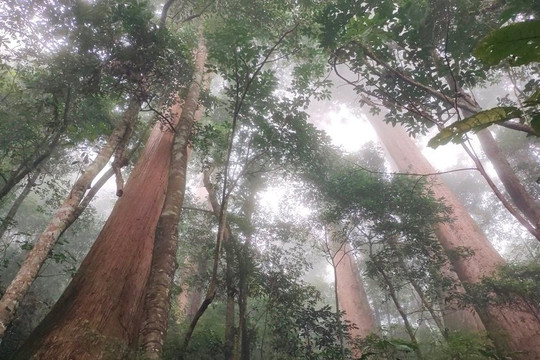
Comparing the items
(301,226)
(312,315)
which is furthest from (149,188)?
(301,226)

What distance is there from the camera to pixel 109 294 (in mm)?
4074

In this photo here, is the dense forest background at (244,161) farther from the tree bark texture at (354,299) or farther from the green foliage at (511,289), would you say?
the tree bark texture at (354,299)

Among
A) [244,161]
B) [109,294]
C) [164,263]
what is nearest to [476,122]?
[164,263]

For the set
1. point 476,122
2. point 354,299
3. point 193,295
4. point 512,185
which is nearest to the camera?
point 476,122

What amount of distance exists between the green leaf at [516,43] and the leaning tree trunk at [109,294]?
391 centimetres

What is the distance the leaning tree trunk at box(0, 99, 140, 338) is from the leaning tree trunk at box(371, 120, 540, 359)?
614cm

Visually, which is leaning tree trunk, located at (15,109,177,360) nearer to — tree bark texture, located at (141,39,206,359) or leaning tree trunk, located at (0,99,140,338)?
leaning tree trunk, located at (0,99,140,338)

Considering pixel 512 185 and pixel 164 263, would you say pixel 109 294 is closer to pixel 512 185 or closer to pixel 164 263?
pixel 164 263

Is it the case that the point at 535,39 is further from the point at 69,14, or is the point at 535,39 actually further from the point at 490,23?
the point at 69,14

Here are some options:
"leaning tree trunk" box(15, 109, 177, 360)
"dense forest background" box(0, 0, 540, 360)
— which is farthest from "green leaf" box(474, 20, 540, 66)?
"leaning tree trunk" box(15, 109, 177, 360)

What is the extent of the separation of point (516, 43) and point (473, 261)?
11871 millimetres

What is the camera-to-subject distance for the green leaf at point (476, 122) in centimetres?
170

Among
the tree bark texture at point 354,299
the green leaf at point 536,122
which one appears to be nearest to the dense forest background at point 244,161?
the green leaf at point 536,122

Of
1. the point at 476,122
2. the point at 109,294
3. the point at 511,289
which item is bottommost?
the point at 476,122
